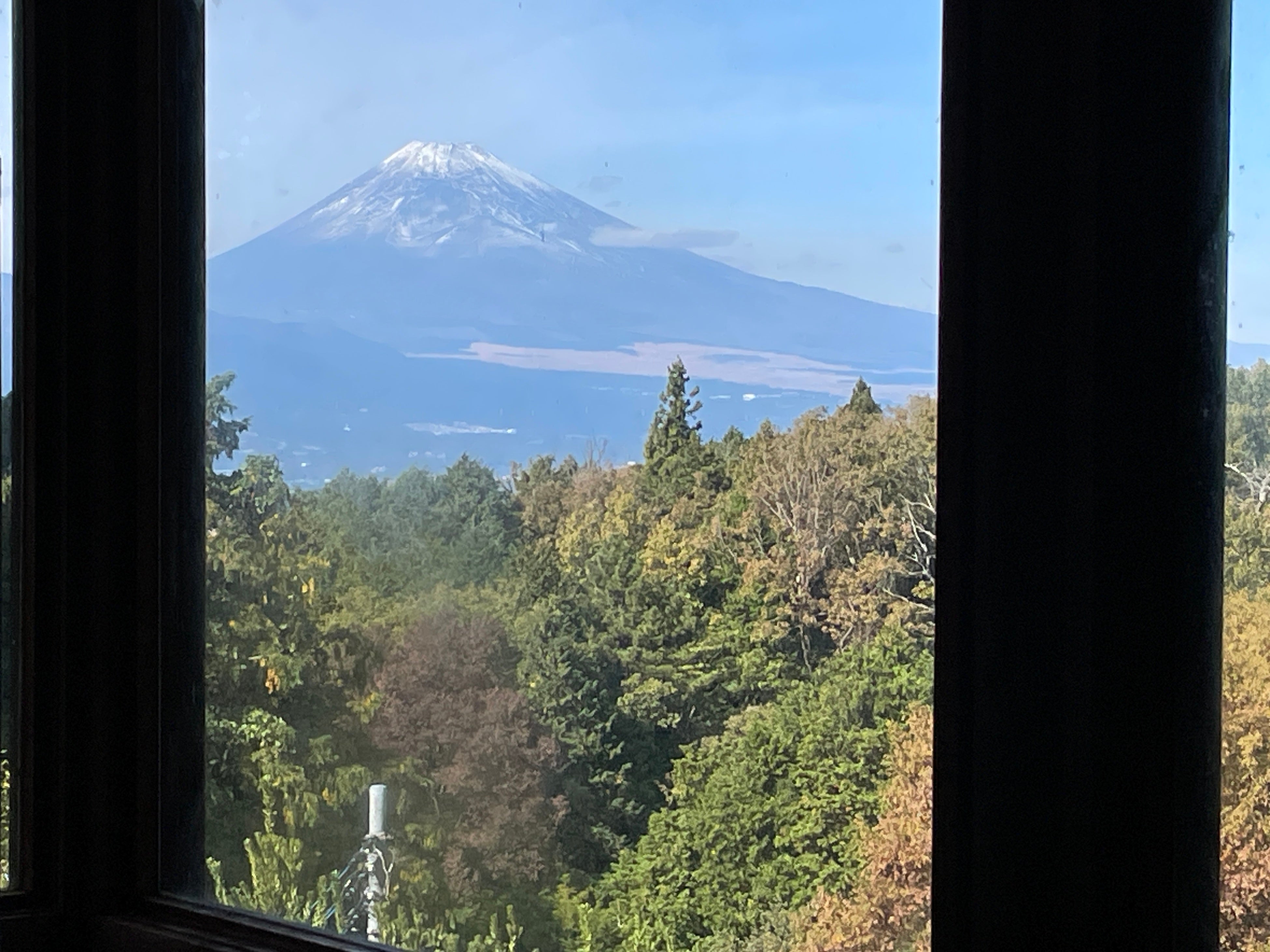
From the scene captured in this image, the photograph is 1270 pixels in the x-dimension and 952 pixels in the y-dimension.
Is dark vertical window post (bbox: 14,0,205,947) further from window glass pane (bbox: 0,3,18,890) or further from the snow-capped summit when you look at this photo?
the snow-capped summit

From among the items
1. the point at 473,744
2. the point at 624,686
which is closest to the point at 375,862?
the point at 473,744

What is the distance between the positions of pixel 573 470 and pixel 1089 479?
1.43 ft

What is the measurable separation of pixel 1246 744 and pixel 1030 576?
0.16 metres

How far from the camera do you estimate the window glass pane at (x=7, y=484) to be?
1.18 metres

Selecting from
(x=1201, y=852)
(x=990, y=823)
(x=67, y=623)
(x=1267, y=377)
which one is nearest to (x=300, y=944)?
(x=67, y=623)

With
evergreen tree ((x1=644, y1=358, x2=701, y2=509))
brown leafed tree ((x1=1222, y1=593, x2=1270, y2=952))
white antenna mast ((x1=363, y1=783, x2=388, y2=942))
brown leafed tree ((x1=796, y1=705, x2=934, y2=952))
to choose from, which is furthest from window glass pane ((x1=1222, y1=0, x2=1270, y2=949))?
white antenna mast ((x1=363, y1=783, x2=388, y2=942))

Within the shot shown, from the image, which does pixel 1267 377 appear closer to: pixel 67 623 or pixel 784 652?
pixel 784 652

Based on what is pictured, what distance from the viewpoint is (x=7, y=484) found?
3.89 ft

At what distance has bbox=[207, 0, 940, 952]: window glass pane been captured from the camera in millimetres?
868

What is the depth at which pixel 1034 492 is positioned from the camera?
0.73m

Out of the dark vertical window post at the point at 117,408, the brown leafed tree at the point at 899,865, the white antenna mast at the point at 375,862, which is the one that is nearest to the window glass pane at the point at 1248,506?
the brown leafed tree at the point at 899,865

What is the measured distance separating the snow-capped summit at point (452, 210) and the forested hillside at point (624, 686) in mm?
171

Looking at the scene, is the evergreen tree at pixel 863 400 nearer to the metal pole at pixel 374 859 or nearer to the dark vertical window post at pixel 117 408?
the metal pole at pixel 374 859

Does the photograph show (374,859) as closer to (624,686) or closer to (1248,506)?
(624,686)
